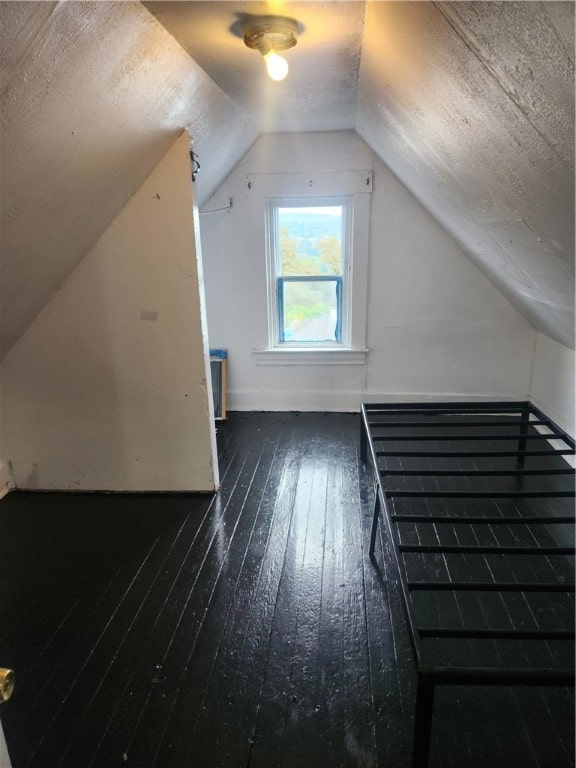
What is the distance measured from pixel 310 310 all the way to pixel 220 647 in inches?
112

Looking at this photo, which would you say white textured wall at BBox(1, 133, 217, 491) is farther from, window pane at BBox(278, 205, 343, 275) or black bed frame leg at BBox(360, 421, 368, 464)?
window pane at BBox(278, 205, 343, 275)

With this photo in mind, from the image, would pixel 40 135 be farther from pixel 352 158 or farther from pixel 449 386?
pixel 449 386

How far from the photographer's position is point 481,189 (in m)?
1.88

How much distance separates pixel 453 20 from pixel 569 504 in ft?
8.47

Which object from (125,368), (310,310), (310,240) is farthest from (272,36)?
(310,310)

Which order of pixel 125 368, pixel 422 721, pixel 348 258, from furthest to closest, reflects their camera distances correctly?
pixel 348 258 < pixel 125 368 < pixel 422 721

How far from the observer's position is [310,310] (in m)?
4.13

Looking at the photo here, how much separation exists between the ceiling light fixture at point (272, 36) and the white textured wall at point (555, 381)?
2688 mm

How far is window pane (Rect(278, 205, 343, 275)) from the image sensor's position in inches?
152

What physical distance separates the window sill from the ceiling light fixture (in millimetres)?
2570

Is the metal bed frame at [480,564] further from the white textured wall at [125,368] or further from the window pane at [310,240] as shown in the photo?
the window pane at [310,240]

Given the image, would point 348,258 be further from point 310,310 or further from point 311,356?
point 311,356

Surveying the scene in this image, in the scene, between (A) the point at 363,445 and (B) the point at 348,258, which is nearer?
(A) the point at 363,445

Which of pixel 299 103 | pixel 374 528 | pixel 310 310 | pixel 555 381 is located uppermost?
pixel 299 103
